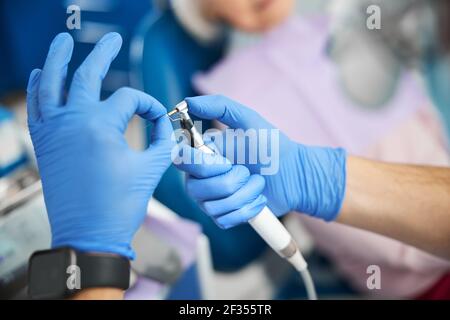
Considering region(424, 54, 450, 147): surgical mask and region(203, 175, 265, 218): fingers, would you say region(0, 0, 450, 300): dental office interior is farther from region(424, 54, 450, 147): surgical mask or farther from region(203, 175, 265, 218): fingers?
region(203, 175, 265, 218): fingers

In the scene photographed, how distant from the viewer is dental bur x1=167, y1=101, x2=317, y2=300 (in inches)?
25.4

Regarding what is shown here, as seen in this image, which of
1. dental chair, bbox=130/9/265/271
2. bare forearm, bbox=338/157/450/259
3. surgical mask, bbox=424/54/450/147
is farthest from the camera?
surgical mask, bbox=424/54/450/147

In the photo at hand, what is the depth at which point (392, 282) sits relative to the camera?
3.76 ft

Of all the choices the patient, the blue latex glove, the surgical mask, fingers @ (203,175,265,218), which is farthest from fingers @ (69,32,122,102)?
the surgical mask

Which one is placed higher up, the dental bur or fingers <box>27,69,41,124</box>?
fingers <box>27,69,41,124</box>

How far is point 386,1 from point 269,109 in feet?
1.91

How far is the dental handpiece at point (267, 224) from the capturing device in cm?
64

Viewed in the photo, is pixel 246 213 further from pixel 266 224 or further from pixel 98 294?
pixel 98 294

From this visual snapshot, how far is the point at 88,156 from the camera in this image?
0.58m

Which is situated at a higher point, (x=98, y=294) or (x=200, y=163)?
(x=200, y=163)

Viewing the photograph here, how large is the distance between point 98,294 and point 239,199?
0.24 metres

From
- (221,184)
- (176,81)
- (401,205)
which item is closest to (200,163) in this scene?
(221,184)

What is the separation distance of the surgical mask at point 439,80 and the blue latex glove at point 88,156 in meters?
1.22

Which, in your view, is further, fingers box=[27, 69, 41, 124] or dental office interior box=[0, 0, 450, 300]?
dental office interior box=[0, 0, 450, 300]
